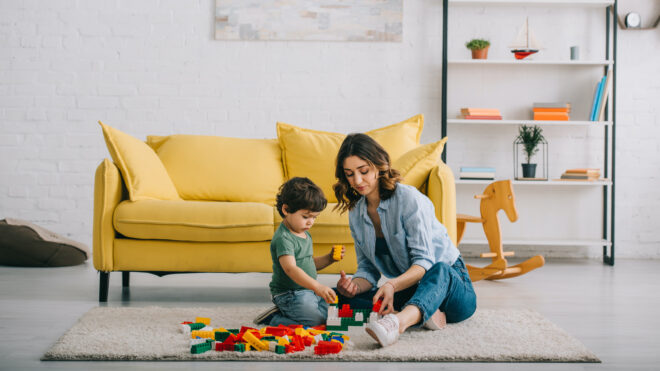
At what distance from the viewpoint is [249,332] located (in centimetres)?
187

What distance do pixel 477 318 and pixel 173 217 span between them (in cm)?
131

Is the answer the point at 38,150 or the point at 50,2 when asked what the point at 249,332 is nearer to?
the point at 38,150

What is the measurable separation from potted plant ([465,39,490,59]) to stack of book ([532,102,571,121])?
0.51m

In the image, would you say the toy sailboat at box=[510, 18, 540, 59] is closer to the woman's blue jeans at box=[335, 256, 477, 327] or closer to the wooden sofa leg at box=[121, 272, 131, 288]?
the woman's blue jeans at box=[335, 256, 477, 327]

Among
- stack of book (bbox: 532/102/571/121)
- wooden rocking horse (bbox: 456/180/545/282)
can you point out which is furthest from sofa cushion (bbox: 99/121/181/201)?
stack of book (bbox: 532/102/571/121)

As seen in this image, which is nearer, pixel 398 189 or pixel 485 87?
pixel 398 189

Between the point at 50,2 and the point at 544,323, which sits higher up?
the point at 50,2

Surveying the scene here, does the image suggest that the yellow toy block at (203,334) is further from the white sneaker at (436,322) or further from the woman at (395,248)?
the white sneaker at (436,322)

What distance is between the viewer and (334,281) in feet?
11.0

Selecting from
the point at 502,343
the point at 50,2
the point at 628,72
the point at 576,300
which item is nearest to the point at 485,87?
the point at 628,72

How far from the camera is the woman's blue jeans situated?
6.41 feet

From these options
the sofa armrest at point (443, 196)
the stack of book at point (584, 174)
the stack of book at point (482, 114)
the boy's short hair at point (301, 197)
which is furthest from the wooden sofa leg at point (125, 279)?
the stack of book at point (584, 174)

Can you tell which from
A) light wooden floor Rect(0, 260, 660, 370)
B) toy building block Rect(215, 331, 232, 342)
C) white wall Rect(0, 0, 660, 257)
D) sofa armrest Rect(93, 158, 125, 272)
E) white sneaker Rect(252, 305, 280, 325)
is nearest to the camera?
light wooden floor Rect(0, 260, 660, 370)

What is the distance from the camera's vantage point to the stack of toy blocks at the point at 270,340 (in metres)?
1.81
